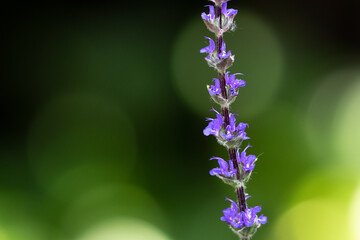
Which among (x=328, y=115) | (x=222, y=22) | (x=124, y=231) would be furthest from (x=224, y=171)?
(x=328, y=115)

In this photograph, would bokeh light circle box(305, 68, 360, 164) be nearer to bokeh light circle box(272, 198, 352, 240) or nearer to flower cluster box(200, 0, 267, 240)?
bokeh light circle box(272, 198, 352, 240)

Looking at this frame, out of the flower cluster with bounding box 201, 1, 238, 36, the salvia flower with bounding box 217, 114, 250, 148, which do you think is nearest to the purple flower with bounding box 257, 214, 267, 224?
the salvia flower with bounding box 217, 114, 250, 148

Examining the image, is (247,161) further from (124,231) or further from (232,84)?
(124,231)

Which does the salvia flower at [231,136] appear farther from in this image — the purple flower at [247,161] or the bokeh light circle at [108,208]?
the bokeh light circle at [108,208]

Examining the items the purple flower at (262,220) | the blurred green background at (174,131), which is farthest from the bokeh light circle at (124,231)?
the purple flower at (262,220)

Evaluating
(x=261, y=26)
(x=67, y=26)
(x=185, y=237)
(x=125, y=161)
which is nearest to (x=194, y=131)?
(x=125, y=161)

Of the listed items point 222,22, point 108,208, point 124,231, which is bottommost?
point 222,22

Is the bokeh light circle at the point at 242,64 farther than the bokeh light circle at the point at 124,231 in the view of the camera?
Yes
